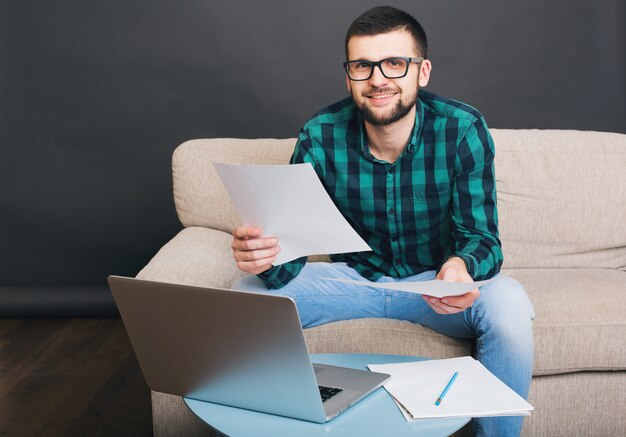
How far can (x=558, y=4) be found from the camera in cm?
356

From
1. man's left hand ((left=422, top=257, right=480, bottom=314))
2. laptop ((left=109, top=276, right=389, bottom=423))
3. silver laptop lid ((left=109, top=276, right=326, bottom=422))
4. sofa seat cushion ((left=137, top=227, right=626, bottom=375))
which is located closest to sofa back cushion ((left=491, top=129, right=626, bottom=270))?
sofa seat cushion ((left=137, top=227, right=626, bottom=375))

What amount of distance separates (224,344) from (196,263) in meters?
0.96

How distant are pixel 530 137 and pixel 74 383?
5.76 feet

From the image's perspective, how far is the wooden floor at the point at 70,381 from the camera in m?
2.52

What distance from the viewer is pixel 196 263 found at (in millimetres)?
2301

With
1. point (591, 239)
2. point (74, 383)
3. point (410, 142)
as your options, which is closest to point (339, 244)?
point (410, 142)

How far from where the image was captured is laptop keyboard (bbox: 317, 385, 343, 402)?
144 cm

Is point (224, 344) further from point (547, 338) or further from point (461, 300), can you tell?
point (547, 338)

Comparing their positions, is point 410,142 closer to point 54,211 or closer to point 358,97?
point 358,97

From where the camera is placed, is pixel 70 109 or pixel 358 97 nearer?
pixel 358 97

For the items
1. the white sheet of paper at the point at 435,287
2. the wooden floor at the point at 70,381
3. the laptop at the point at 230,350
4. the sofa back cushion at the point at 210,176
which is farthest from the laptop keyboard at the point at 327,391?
the sofa back cushion at the point at 210,176

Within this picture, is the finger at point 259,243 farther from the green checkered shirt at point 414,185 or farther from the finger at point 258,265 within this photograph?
the green checkered shirt at point 414,185

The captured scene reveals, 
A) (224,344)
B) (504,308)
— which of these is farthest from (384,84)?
(224,344)

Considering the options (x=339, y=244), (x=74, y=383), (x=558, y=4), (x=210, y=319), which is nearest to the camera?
(x=210, y=319)
